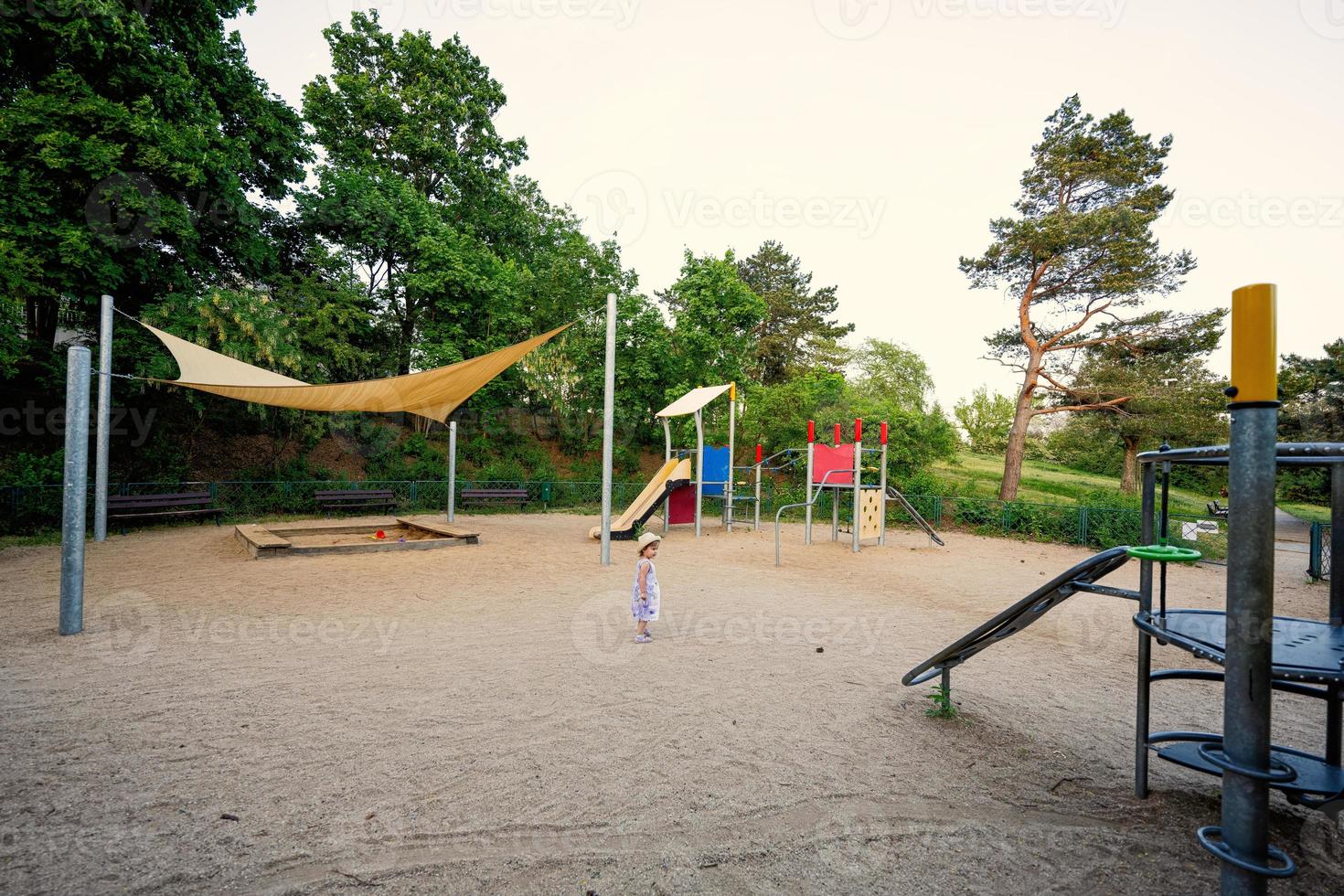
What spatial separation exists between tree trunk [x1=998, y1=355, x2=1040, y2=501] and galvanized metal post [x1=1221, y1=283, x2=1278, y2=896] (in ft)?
59.3

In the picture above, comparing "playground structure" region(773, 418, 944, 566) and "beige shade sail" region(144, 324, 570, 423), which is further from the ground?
"beige shade sail" region(144, 324, 570, 423)

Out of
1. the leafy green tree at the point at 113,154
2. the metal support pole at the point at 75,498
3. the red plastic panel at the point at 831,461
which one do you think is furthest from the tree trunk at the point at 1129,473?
the leafy green tree at the point at 113,154

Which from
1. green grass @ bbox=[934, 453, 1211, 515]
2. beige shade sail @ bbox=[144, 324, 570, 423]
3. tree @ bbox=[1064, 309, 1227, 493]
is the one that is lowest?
green grass @ bbox=[934, 453, 1211, 515]

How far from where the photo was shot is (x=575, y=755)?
3188 millimetres

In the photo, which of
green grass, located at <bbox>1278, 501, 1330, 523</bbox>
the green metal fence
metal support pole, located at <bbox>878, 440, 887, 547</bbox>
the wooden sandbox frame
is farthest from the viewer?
Answer: green grass, located at <bbox>1278, 501, 1330, 523</bbox>

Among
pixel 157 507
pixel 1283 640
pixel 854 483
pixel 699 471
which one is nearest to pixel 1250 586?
pixel 1283 640

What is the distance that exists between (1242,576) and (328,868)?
316 cm

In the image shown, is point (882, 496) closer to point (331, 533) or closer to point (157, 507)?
point (331, 533)

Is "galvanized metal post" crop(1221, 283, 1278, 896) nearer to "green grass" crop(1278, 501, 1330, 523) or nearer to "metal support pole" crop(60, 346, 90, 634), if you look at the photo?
"metal support pole" crop(60, 346, 90, 634)

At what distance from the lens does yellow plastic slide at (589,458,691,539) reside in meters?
11.8

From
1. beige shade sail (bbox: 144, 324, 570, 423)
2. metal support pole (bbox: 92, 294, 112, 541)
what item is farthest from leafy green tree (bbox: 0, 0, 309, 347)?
beige shade sail (bbox: 144, 324, 570, 423)

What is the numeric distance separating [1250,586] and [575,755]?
287 centimetres

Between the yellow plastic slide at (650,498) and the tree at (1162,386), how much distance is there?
1241cm

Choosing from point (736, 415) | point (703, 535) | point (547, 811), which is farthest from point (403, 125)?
point (547, 811)
